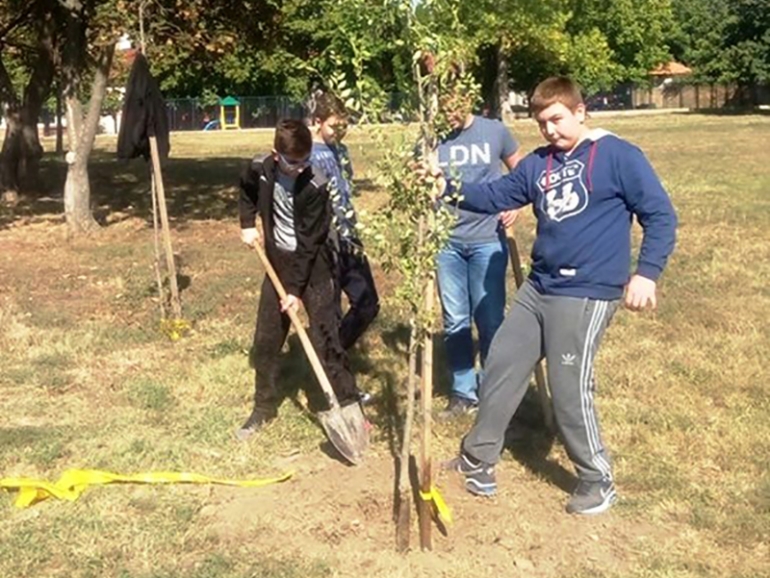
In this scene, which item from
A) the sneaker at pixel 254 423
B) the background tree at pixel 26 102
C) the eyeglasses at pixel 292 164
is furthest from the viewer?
the background tree at pixel 26 102

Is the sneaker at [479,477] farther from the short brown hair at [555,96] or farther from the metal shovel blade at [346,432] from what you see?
the short brown hair at [555,96]

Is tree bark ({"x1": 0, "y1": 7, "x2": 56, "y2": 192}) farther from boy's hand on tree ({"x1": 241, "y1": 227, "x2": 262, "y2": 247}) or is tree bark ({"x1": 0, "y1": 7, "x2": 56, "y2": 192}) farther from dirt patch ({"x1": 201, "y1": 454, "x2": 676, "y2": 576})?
dirt patch ({"x1": 201, "y1": 454, "x2": 676, "y2": 576})

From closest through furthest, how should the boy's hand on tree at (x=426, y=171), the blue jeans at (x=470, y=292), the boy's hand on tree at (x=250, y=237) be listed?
the boy's hand on tree at (x=426, y=171) → the boy's hand on tree at (x=250, y=237) → the blue jeans at (x=470, y=292)

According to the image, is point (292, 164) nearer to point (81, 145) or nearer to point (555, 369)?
point (555, 369)

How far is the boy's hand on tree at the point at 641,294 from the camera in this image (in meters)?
4.44

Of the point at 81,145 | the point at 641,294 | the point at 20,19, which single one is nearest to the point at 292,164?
the point at 641,294

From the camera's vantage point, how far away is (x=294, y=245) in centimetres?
576

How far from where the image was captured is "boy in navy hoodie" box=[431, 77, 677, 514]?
4.51m

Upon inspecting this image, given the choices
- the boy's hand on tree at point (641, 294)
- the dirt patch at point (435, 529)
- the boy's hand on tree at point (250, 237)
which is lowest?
the dirt patch at point (435, 529)

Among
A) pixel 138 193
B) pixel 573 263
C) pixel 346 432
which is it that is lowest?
pixel 346 432

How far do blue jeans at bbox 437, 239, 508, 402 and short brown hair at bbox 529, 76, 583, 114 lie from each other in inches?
57.5

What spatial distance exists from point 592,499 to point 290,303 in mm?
1828

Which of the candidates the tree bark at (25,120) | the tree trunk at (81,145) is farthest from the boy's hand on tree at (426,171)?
the tree bark at (25,120)

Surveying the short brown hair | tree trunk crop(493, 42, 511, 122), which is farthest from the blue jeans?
tree trunk crop(493, 42, 511, 122)
